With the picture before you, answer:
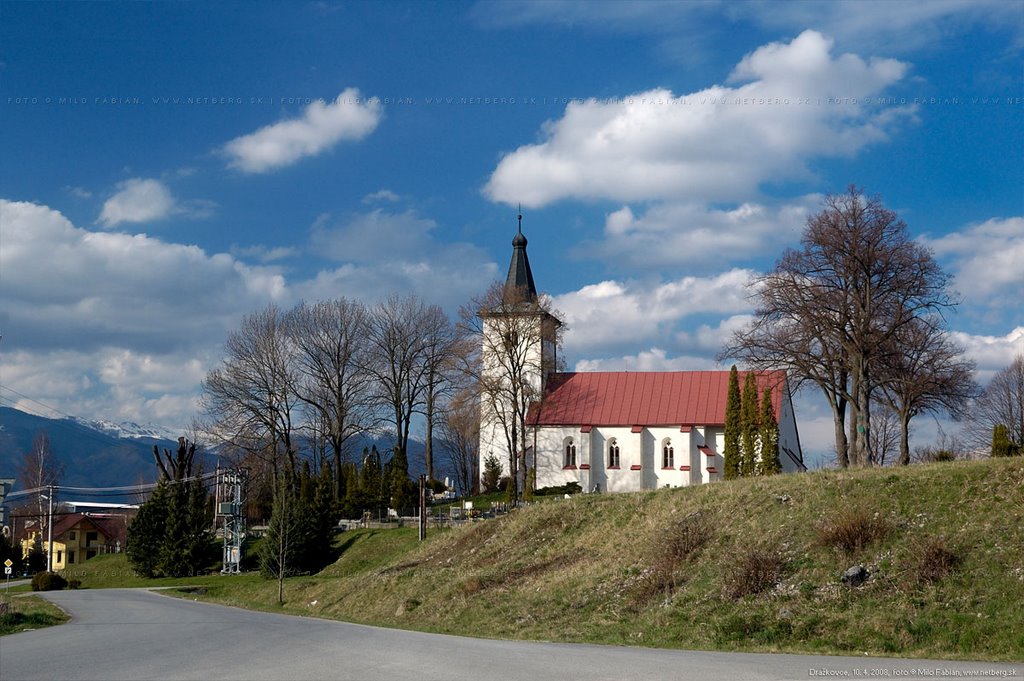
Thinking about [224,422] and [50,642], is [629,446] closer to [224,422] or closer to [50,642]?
[224,422]

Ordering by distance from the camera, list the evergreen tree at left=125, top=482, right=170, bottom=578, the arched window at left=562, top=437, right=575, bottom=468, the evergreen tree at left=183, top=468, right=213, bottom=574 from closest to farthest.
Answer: the evergreen tree at left=125, top=482, right=170, bottom=578, the evergreen tree at left=183, top=468, right=213, bottom=574, the arched window at left=562, top=437, right=575, bottom=468

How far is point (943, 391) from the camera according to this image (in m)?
39.0

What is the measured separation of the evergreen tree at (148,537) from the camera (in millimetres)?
54906

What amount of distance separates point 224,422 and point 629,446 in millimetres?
25401

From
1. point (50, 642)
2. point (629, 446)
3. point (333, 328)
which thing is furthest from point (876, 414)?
point (50, 642)

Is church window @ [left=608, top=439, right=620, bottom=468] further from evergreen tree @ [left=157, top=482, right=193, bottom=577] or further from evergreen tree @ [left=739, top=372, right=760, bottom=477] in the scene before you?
evergreen tree @ [left=157, top=482, right=193, bottom=577]

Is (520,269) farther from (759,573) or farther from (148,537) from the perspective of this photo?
(759,573)

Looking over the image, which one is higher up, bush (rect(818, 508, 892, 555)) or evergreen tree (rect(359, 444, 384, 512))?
evergreen tree (rect(359, 444, 384, 512))

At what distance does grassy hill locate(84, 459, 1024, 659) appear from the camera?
18.0 metres

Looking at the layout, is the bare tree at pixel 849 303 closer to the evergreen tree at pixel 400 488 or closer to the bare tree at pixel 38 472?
the evergreen tree at pixel 400 488

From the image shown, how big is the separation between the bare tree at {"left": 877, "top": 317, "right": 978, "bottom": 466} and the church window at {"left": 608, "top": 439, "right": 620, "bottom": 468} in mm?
20465

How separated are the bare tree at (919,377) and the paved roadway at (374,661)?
24977 mm

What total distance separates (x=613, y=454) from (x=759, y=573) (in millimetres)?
39613

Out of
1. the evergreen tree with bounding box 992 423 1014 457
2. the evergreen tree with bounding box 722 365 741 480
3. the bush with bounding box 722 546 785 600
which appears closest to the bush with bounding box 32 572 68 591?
the evergreen tree with bounding box 722 365 741 480
